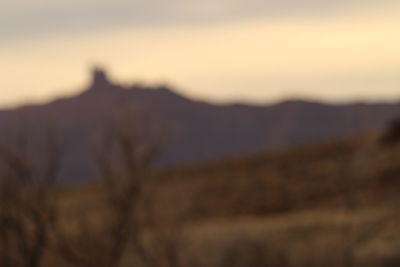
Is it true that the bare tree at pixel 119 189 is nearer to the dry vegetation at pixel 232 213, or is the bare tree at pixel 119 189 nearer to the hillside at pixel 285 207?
the dry vegetation at pixel 232 213

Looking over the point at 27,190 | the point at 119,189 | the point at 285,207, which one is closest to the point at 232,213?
the point at 285,207

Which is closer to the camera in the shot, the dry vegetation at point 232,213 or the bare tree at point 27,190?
the bare tree at point 27,190

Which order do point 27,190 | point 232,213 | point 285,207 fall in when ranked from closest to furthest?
point 27,190 < point 285,207 < point 232,213

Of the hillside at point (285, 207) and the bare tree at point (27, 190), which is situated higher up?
the bare tree at point (27, 190)

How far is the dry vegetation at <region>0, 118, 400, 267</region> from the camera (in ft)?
44.7

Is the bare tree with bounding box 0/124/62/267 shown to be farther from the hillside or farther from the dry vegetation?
the hillside

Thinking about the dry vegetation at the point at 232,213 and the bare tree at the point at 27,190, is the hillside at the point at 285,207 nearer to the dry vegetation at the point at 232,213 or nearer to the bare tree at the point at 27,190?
the dry vegetation at the point at 232,213

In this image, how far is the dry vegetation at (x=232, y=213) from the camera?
13625 millimetres

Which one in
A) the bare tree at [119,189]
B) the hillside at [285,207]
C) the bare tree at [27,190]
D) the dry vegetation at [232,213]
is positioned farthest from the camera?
the hillside at [285,207]

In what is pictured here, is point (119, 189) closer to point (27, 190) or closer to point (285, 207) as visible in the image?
point (27, 190)

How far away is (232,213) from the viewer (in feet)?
119

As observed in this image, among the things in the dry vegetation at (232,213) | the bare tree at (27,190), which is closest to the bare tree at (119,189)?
the dry vegetation at (232,213)

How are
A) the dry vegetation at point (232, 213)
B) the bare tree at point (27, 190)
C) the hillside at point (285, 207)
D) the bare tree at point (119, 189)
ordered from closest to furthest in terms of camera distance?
1. the bare tree at point (27, 190)
2. the bare tree at point (119, 189)
3. the dry vegetation at point (232, 213)
4. the hillside at point (285, 207)

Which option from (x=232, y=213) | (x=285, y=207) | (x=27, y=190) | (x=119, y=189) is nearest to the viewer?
(x=27, y=190)
